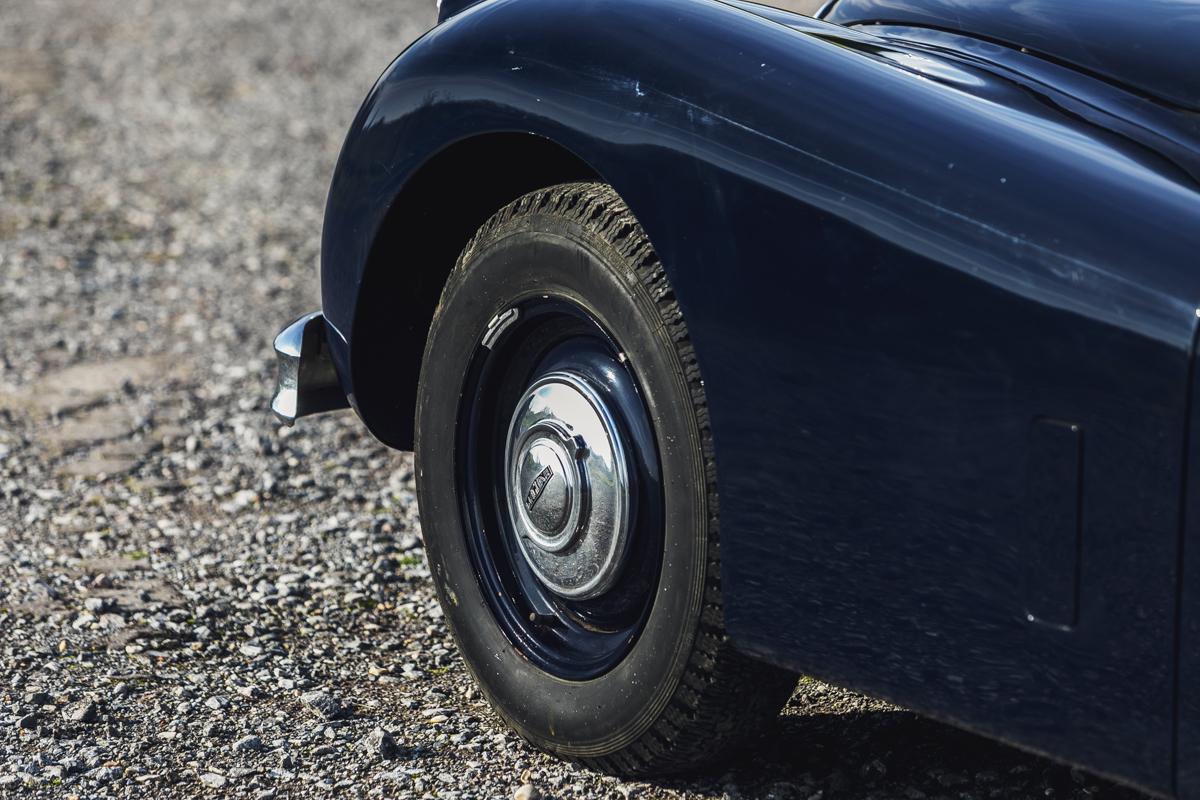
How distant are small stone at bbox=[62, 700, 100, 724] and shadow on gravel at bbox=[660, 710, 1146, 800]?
3.74 feet

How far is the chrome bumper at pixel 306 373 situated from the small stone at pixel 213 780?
78cm

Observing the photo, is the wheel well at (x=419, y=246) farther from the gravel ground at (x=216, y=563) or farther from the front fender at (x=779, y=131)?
the gravel ground at (x=216, y=563)

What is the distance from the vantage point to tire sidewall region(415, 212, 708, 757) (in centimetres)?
221

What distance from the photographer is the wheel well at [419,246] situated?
8.67 ft

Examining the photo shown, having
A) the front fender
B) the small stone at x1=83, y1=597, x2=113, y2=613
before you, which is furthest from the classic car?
the small stone at x1=83, y1=597, x2=113, y2=613

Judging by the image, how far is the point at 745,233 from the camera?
2.03 m

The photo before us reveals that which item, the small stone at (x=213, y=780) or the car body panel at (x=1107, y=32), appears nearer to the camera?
the car body panel at (x=1107, y=32)

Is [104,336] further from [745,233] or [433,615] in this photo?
[745,233]

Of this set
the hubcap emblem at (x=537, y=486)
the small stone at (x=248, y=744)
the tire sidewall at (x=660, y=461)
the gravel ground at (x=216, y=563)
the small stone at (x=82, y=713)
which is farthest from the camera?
the small stone at (x=82, y=713)

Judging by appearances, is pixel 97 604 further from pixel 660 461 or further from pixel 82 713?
pixel 660 461

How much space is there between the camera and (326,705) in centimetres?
284

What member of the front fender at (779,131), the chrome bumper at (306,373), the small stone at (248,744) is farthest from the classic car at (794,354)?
the small stone at (248,744)

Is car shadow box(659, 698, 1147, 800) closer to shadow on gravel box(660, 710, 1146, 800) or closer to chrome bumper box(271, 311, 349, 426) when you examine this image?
shadow on gravel box(660, 710, 1146, 800)


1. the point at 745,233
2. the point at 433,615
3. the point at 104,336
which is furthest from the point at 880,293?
the point at 104,336
